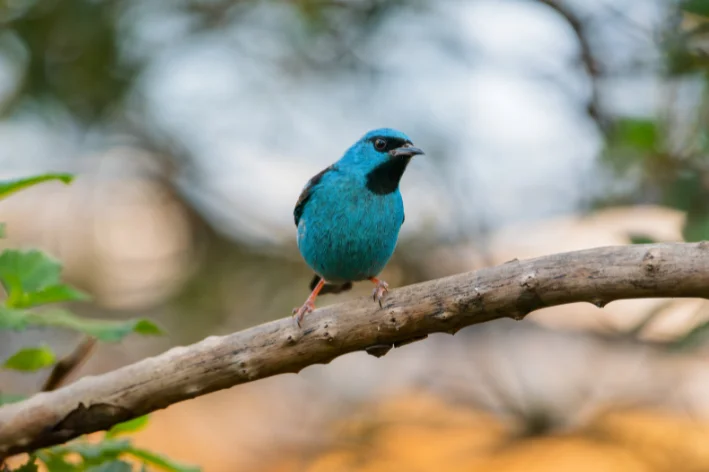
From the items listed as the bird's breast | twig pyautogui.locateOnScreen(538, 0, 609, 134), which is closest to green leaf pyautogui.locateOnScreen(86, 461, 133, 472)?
the bird's breast

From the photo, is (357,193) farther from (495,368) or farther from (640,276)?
(495,368)

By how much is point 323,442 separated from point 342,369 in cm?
117

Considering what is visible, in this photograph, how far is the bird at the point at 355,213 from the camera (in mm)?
3964

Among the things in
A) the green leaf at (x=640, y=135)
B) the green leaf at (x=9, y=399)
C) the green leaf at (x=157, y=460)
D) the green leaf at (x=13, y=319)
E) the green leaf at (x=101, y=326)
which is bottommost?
the green leaf at (x=157, y=460)

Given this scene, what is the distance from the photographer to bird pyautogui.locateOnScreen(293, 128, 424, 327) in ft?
13.0

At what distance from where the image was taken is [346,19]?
6.95m

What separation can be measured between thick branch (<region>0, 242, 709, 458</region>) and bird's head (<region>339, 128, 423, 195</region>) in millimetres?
1416

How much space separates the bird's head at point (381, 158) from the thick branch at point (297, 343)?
55.7 inches

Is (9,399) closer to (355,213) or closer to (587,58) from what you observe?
(355,213)

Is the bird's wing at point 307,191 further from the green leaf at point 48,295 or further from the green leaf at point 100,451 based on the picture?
the green leaf at point 100,451

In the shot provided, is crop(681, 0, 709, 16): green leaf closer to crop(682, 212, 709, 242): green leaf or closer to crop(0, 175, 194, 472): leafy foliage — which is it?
crop(682, 212, 709, 242): green leaf

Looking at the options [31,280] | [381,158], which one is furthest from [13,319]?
[381,158]

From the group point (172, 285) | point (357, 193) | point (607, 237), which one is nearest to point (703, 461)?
point (607, 237)

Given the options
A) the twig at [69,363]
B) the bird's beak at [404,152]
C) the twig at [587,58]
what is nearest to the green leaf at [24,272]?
the twig at [69,363]
